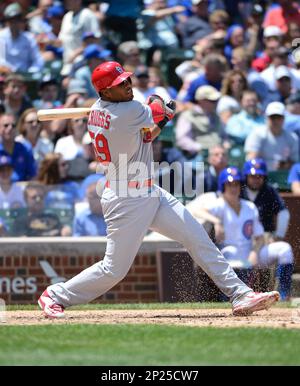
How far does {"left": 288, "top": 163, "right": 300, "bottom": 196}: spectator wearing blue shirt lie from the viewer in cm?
1262

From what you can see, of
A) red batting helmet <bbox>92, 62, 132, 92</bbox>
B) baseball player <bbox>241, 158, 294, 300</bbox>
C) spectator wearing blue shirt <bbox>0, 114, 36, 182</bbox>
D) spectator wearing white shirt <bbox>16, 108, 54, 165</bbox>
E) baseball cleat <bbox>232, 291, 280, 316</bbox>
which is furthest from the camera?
spectator wearing white shirt <bbox>16, 108, 54, 165</bbox>

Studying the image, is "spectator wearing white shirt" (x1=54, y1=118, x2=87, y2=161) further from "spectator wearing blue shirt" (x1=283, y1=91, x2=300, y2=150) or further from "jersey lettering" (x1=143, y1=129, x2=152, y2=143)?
"jersey lettering" (x1=143, y1=129, x2=152, y2=143)

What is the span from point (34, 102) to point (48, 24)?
2295mm

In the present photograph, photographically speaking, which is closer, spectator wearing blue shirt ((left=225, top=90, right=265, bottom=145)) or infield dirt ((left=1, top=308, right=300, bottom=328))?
infield dirt ((left=1, top=308, right=300, bottom=328))

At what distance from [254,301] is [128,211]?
122 cm

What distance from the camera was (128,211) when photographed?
8.12m

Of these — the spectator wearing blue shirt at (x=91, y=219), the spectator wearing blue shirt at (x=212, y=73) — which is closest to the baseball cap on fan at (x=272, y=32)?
the spectator wearing blue shirt at (x=212, y=73)

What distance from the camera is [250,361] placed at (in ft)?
20.9

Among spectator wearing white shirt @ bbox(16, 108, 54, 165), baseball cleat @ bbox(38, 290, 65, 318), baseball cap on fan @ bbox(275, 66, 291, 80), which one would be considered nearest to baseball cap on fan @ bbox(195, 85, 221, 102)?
baseball cap on fan @ bbox(275, 66, 291, 80)

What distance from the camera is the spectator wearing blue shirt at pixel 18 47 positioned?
15.1m

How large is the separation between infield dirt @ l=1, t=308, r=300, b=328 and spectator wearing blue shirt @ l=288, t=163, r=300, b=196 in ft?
11.3

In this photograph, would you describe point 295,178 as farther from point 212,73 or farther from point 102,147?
point 102,147

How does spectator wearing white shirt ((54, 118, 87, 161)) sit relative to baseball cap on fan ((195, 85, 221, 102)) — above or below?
below

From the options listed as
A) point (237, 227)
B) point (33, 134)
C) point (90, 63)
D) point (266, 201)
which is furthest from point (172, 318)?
point (90, 63)
